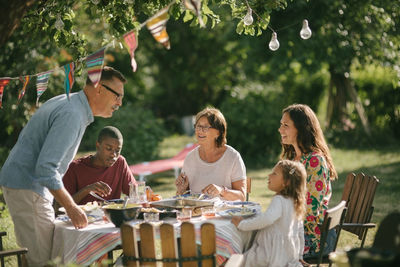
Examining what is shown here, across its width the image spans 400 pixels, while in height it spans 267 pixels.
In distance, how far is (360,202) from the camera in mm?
4930

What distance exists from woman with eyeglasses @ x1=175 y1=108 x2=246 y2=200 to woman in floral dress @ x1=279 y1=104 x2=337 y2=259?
551 mm

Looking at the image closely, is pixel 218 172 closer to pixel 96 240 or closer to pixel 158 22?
pixel 96 240

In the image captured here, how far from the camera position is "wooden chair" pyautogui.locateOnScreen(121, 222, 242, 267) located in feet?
11.1

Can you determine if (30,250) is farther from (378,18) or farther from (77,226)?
(378,18)

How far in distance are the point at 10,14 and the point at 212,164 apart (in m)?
2.51

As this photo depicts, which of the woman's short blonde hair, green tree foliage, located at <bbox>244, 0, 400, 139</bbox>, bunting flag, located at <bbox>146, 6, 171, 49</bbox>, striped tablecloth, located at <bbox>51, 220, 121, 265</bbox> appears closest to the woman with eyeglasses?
the woman's short blonde hair

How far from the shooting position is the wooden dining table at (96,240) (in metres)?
3.78

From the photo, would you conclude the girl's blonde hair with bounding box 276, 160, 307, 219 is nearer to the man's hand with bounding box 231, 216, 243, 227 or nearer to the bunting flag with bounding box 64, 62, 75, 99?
the man's hand with bounding box 231, 216, 243, 227

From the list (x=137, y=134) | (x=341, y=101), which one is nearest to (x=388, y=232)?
(x=137, y=134)

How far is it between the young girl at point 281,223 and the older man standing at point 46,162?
1203 millimetres

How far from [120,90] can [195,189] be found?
5.19 ft

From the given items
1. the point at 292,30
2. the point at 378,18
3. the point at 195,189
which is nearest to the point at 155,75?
the point at 292,30

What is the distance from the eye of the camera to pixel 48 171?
11.7ft

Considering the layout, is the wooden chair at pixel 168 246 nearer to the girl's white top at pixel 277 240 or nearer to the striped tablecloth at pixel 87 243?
the striped tablecloth at pixel 87 243
